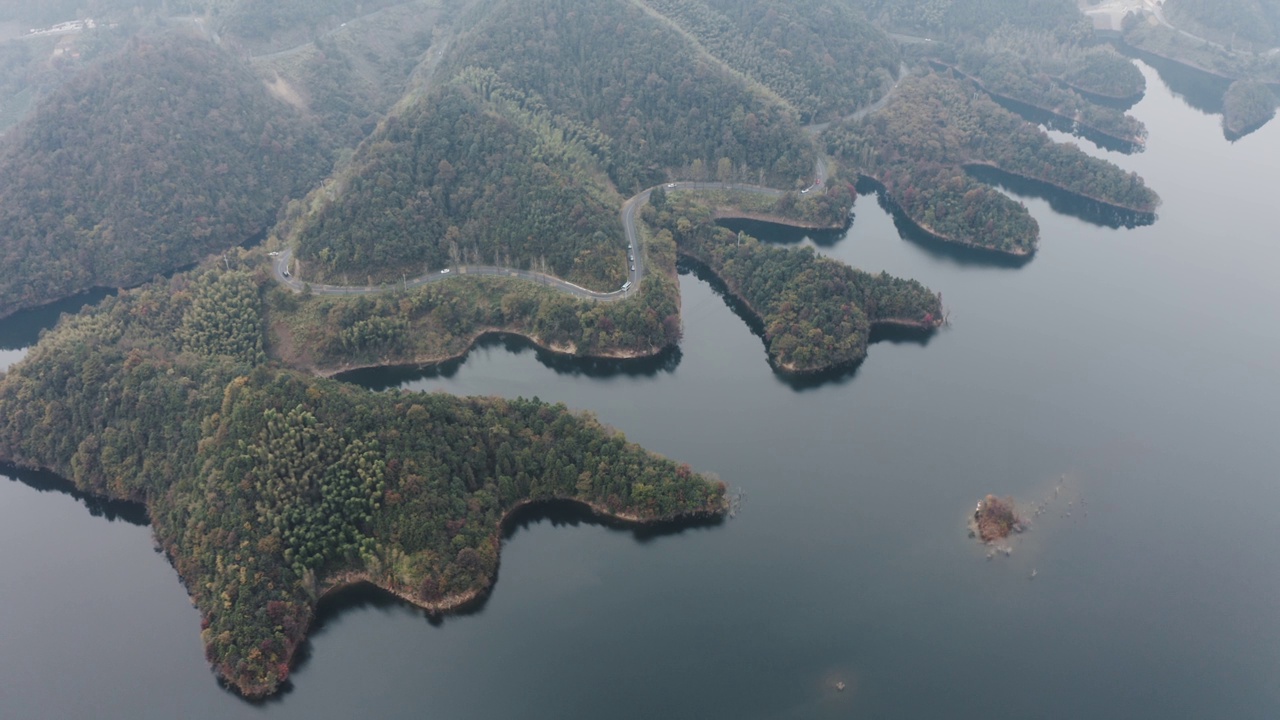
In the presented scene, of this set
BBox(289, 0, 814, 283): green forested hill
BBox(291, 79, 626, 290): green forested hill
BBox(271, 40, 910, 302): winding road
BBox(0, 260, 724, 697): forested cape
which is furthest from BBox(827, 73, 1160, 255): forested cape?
BBox(0, 260, 724, 697): forested cape

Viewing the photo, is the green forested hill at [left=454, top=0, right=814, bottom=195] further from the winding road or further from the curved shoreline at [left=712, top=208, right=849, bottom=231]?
the winding road

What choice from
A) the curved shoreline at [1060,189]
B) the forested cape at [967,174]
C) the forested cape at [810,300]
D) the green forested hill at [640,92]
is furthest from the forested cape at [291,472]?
the curved shoreline at [1060,189]

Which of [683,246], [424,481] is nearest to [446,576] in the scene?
[424,481]

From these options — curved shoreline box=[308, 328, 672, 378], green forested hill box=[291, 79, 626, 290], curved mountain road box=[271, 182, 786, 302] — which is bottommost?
curved shoreline box=[308, 328, 672, 378]

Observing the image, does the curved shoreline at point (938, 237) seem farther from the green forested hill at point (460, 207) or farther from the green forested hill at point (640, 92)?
the green forested hill at point (460, 207)

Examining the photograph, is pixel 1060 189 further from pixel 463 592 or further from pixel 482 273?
pixel 463 592
